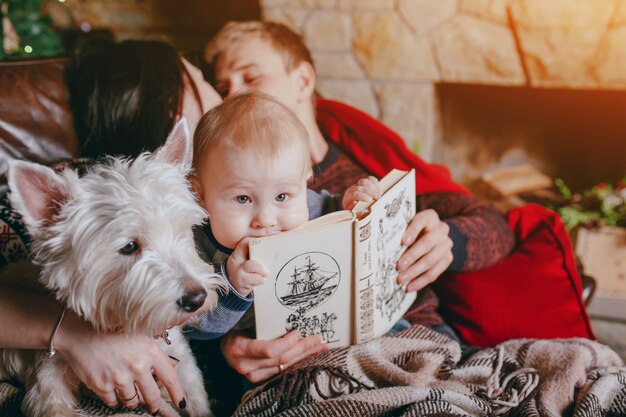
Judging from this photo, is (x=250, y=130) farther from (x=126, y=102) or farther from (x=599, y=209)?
(x=599, y=209)

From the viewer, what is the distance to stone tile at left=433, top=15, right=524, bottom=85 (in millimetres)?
1987

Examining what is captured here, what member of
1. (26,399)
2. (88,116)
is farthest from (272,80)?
(26,399)

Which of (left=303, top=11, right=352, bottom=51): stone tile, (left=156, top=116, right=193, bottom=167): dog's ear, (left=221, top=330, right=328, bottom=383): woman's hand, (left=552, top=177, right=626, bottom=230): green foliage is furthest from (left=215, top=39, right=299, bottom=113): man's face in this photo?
(left=552, top=177, right=626, bottom=230): green foliage

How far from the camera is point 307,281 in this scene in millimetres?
909

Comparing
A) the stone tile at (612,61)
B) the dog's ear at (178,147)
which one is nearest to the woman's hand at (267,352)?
the dog's ear at (178,147)

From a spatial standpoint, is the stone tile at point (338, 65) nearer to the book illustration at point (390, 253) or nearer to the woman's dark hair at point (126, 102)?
the woman's dark hair at point (126, 102)

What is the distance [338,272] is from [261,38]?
0.74m

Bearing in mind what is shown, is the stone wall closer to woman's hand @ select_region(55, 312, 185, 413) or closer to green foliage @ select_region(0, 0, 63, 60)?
green foliage @ select_region(0, 0, 63, 60)

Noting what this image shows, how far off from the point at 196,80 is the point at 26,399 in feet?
2.52

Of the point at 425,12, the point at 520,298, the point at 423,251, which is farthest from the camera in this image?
the point at 425,12

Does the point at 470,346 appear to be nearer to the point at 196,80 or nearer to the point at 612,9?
the point at 196,80

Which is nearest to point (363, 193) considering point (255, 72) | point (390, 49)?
point (255, 72)

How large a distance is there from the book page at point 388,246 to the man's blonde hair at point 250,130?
167mm

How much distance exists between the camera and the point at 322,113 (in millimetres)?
1582
